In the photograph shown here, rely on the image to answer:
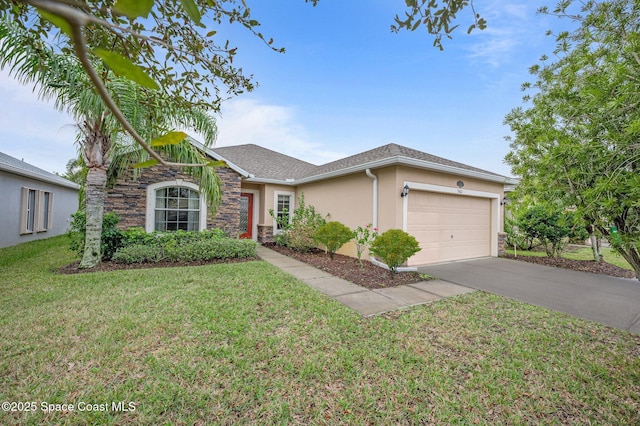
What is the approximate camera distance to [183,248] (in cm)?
798

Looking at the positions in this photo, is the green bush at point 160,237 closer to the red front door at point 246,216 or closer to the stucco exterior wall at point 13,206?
the stucco exterior wall at point 13,206

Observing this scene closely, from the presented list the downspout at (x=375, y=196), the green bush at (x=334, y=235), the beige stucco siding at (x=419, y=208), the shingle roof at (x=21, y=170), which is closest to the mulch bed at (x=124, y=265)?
the green bush at (x=334, y=235)

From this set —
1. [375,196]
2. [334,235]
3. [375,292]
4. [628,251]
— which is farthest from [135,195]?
[628,251]

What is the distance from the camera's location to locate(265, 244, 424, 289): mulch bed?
20.7 feet

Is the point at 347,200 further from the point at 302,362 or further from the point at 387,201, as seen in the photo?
the point at 302,362

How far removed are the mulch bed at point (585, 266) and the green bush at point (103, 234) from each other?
12.6 m

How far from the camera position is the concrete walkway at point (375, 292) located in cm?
478

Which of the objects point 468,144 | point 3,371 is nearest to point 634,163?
point 3,371

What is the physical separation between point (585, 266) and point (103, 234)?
13961 millimetres

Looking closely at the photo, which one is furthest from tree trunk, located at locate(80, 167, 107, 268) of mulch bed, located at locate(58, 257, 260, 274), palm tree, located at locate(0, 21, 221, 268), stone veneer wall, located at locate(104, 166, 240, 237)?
stone veneer wall, located at locate(104, 166, 240, 237)

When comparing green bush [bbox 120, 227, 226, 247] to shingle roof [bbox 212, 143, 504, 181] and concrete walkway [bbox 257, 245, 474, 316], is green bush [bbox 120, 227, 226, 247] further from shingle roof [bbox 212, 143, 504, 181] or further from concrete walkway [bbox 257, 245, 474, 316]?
shingle roof [bbox 212, 143, 504, 181]

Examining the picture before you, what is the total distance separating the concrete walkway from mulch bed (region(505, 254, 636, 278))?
4.88 metres

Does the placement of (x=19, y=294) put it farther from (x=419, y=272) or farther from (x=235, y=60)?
(x=419, y=272)

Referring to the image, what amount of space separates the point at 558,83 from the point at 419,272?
205 inches
